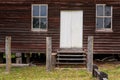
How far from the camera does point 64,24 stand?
85.5 ft

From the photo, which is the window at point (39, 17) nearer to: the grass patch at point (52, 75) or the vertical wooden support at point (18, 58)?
the vertical wooden support at point (18, 58)

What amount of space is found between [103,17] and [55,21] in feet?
10.4

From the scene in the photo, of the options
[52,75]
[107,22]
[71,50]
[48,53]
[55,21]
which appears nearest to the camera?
[52,75]

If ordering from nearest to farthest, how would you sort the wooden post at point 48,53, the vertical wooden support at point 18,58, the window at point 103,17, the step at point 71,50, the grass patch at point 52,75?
the grass patch at point 52,75 < the wooden post at point 48,53 < the step at point 71,50 < the vertical wooden support at point 18,58 < the window at point 103,17

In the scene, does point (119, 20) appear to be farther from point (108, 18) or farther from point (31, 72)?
point (31, 72)

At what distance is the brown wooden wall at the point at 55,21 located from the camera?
26.1 meters

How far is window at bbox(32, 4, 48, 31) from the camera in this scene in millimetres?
26234

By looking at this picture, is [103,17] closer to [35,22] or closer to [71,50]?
[71,50]

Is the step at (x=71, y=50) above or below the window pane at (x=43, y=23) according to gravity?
below

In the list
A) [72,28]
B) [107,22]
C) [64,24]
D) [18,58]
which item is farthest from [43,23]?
[107,22]

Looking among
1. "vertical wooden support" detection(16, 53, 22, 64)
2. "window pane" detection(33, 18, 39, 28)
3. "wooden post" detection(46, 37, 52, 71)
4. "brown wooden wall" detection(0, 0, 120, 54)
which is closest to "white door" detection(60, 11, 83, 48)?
Answer: "brown wooden wall" detection(0, 0, 120, 54)

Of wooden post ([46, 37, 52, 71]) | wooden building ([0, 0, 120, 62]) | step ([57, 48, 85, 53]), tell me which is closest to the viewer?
wooden post ([46, 37, 52, 71])

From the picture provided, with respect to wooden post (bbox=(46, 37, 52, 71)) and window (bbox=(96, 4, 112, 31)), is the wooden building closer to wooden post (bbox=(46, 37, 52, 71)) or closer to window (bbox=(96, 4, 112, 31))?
window (bbox=(96, 4, 112, 31))

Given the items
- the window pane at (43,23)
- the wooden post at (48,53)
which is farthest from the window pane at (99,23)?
the wooden post at (48,53)
